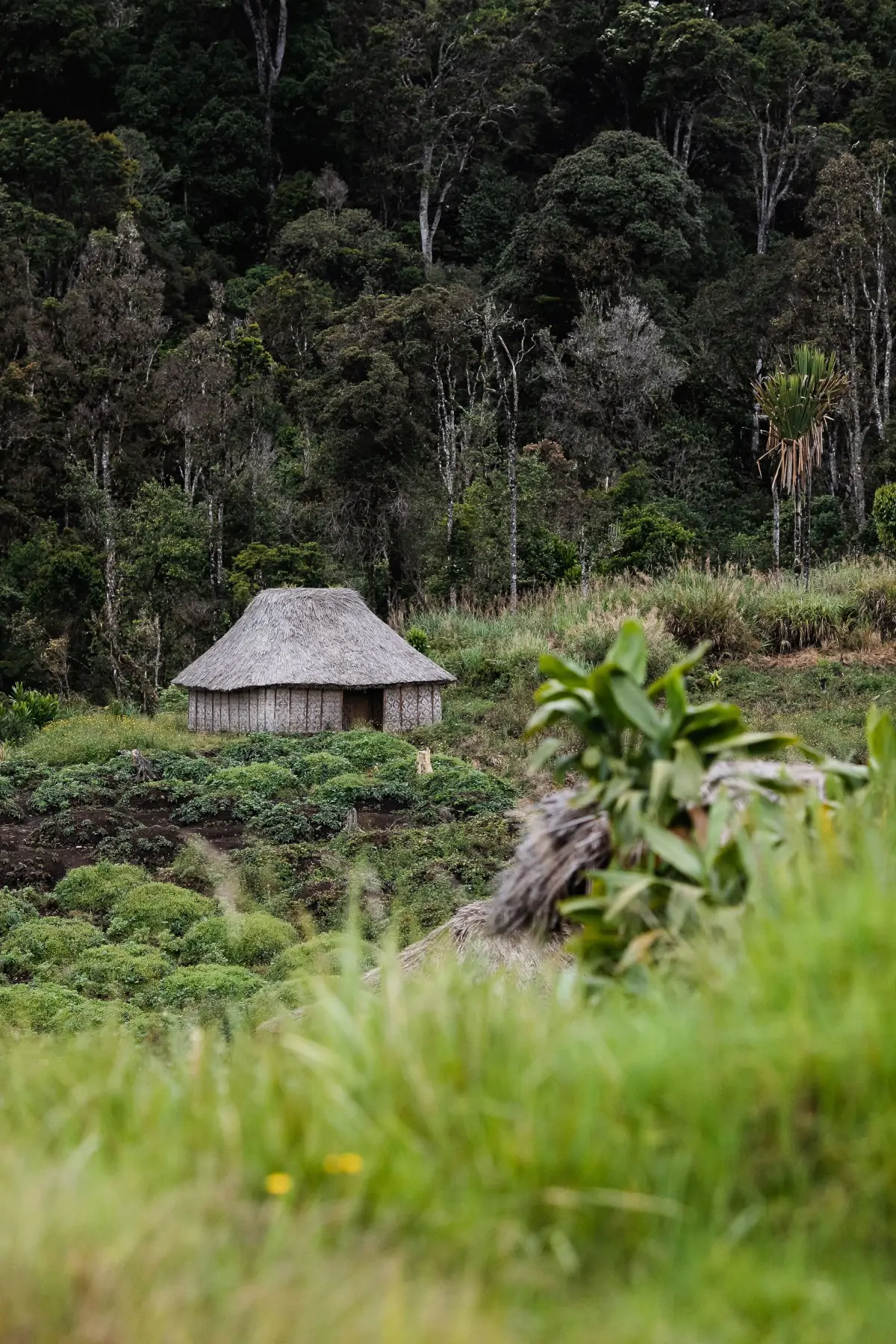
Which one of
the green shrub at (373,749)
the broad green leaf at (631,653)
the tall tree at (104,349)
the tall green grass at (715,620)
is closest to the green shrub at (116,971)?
the broad green leaf at (631,653)

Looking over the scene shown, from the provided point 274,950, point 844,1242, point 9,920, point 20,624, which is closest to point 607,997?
point 844,1242

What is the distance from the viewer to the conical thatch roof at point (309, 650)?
1881cm

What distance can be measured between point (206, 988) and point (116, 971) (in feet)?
2.87

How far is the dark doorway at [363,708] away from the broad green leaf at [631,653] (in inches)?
644

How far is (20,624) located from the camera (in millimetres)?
24922

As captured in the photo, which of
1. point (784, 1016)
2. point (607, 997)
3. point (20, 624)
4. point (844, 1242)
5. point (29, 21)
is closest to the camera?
point (844, 1242)

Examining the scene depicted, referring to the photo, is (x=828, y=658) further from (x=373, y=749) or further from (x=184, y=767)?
(x=184, y=767)

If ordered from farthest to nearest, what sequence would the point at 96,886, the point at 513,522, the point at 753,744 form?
the point at 513,522 < the point at 96,886 < the point at 753,744

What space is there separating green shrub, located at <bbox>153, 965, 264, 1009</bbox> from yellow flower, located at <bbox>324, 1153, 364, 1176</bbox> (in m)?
6.11

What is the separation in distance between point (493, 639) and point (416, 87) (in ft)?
81.8

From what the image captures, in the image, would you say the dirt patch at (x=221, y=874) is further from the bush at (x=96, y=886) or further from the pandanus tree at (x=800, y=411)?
the pandanus tree at (x=800, y=411)

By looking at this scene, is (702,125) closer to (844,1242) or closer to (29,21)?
(29,21)

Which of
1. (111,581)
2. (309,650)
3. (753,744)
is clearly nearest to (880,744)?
(753,744)

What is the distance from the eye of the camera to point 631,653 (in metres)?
3.08
